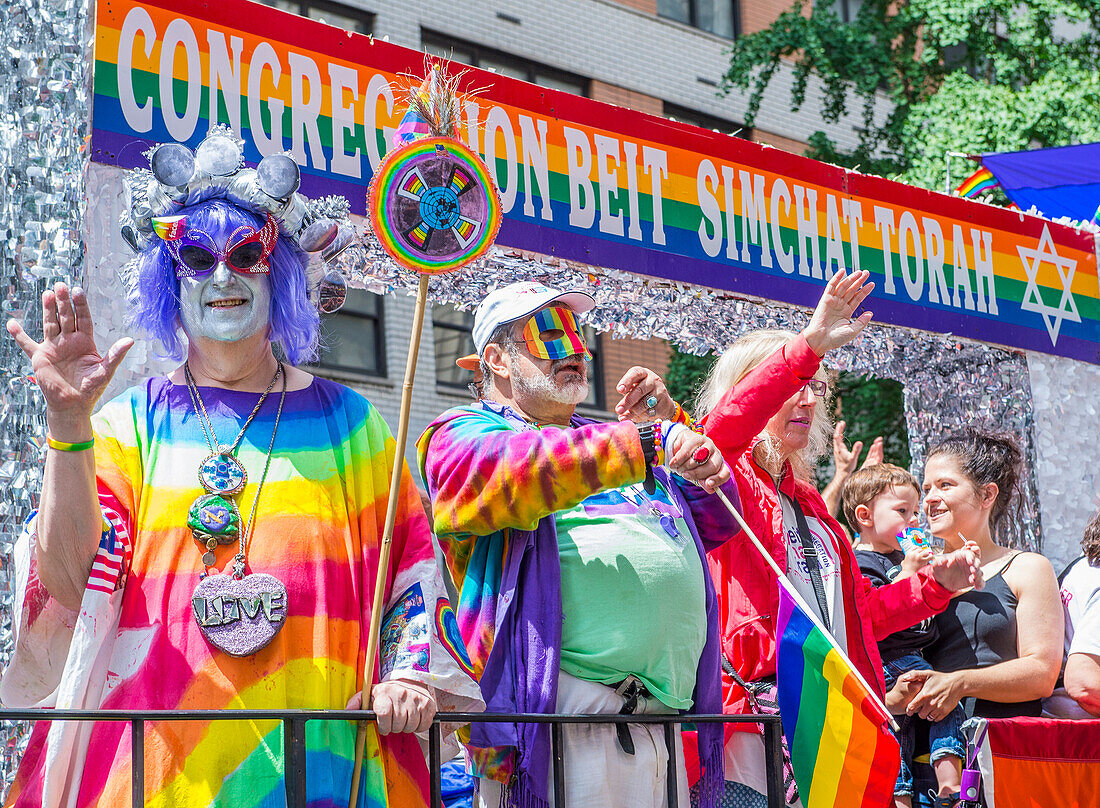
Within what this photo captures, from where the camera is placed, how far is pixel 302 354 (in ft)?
9.11

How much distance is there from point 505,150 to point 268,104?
0.93 m

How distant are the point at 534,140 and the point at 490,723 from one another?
2.70 m

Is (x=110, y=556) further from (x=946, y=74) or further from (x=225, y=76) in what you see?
(x=946, y=74)

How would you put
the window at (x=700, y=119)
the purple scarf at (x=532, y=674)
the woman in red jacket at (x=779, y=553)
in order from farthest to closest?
the window at (x=700, y=119)
the woman in red jacket at (x=779, y=553)
the purple scarf at (x=532, y=674)

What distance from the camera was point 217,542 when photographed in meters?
2.44

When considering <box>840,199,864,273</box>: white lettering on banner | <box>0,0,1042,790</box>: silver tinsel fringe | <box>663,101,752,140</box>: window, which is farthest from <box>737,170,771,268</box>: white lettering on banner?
<box>663,101,752,140</box>: window

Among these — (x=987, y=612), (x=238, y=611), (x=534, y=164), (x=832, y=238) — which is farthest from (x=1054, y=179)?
(x=238, y=611)

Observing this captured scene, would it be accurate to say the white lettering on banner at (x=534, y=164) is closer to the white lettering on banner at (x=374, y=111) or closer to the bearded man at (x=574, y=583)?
the white lettering on banner at (x=374, y=111)

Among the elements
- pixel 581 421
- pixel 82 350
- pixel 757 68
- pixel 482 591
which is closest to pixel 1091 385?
pixel 581 421

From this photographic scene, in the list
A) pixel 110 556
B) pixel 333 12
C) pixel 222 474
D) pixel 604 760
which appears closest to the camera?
pixel 110 556

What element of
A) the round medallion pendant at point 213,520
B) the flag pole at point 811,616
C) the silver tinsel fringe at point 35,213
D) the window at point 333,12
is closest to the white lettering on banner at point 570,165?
the silver tinsel fringe at point 35,213

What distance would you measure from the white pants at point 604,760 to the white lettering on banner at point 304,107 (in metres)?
2.19

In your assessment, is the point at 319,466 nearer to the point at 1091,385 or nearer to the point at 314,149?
the point at 314,149

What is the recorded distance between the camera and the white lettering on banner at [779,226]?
5.58 m
